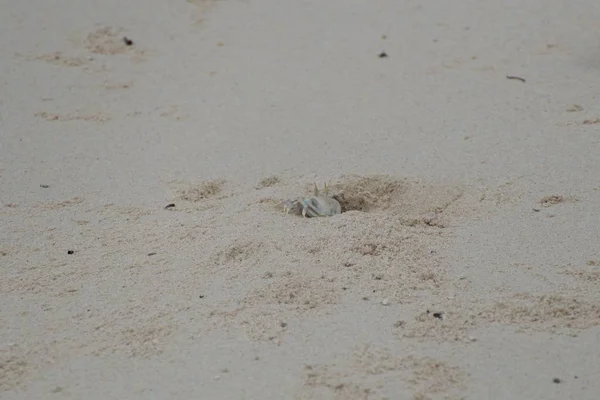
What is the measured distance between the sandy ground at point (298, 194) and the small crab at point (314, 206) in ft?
Result: 0.24

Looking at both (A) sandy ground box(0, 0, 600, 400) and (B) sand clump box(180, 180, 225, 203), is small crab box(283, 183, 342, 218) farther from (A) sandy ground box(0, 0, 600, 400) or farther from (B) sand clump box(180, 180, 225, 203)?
(B) sand clump box(180, 180, 225, 203)

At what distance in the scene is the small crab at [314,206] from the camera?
3.01 metres

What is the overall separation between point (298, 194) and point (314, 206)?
0.22 m

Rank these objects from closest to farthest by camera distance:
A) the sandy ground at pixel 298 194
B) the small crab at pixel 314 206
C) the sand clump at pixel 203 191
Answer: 1. the sandy ground at pixel 298 194
2. the small crab at pixel 314 206
3. the sand clump at pixel 203 191

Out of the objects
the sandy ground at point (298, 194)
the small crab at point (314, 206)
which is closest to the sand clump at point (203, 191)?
the sandy ground at point (298, 194)

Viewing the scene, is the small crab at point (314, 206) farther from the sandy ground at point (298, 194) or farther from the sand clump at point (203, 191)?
the sand clump at point (203, 191)

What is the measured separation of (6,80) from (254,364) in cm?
287

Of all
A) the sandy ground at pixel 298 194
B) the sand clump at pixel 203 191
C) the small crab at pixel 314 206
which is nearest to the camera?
the sandy ground at pixel 298 194

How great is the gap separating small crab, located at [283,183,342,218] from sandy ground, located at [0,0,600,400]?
0.07 metres

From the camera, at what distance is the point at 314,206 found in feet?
9.95

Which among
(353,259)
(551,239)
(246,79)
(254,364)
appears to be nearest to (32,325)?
(254,364)

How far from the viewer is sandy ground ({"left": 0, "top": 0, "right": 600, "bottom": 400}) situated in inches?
Answer: 88.7

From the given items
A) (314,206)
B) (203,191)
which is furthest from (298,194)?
(203,191)

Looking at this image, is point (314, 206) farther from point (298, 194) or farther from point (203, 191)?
point (203, 191)
